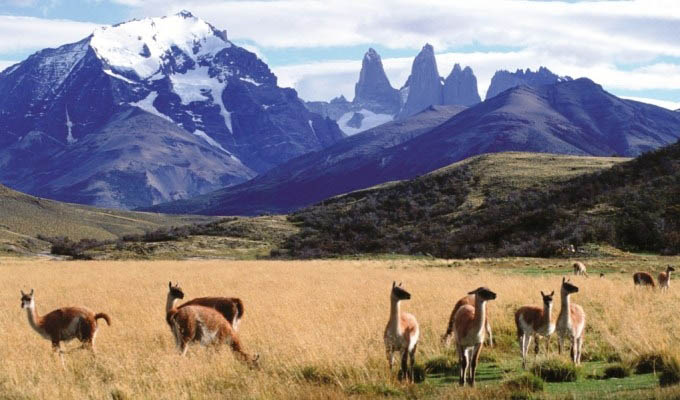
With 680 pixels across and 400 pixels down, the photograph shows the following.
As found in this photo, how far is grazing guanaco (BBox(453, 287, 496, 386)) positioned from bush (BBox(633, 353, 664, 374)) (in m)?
3.64

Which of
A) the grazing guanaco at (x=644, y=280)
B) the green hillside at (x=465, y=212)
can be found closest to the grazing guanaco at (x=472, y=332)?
the grazing guanaco at (x=644, y=280)

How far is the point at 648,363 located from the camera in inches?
583

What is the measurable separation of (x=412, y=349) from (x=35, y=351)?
29.8ft

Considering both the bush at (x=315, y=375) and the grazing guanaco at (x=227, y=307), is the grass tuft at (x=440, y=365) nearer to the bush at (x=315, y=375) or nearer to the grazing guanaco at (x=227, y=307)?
the bush at (x=315, y=375)

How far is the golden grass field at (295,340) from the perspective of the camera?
13.4m

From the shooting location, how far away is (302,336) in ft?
56.5

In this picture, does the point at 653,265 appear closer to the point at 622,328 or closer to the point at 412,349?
the point at 622,328

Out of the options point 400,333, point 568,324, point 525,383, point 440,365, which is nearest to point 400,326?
point 400,333

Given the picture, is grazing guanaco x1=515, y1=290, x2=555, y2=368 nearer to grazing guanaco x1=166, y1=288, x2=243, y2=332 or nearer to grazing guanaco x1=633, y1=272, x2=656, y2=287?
grazing guanaco x1=166, y1=288, x2=243, y2=332

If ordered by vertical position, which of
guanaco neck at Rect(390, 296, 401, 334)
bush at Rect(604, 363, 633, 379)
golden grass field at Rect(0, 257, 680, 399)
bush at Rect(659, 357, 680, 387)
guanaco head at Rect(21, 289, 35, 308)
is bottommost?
bush at Rect(604, 363, 633, 379)

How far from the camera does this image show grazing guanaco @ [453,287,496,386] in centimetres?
1281

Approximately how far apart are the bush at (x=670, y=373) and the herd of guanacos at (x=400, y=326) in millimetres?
1747

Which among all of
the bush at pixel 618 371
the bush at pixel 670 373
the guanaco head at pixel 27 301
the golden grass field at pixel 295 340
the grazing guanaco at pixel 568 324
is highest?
the guanaco head at pixel 27 301

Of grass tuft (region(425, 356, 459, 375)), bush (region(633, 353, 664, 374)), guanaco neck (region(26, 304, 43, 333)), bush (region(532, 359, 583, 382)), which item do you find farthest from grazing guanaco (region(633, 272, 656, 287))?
guanaco neck (region(26, 304, 43, 333))
